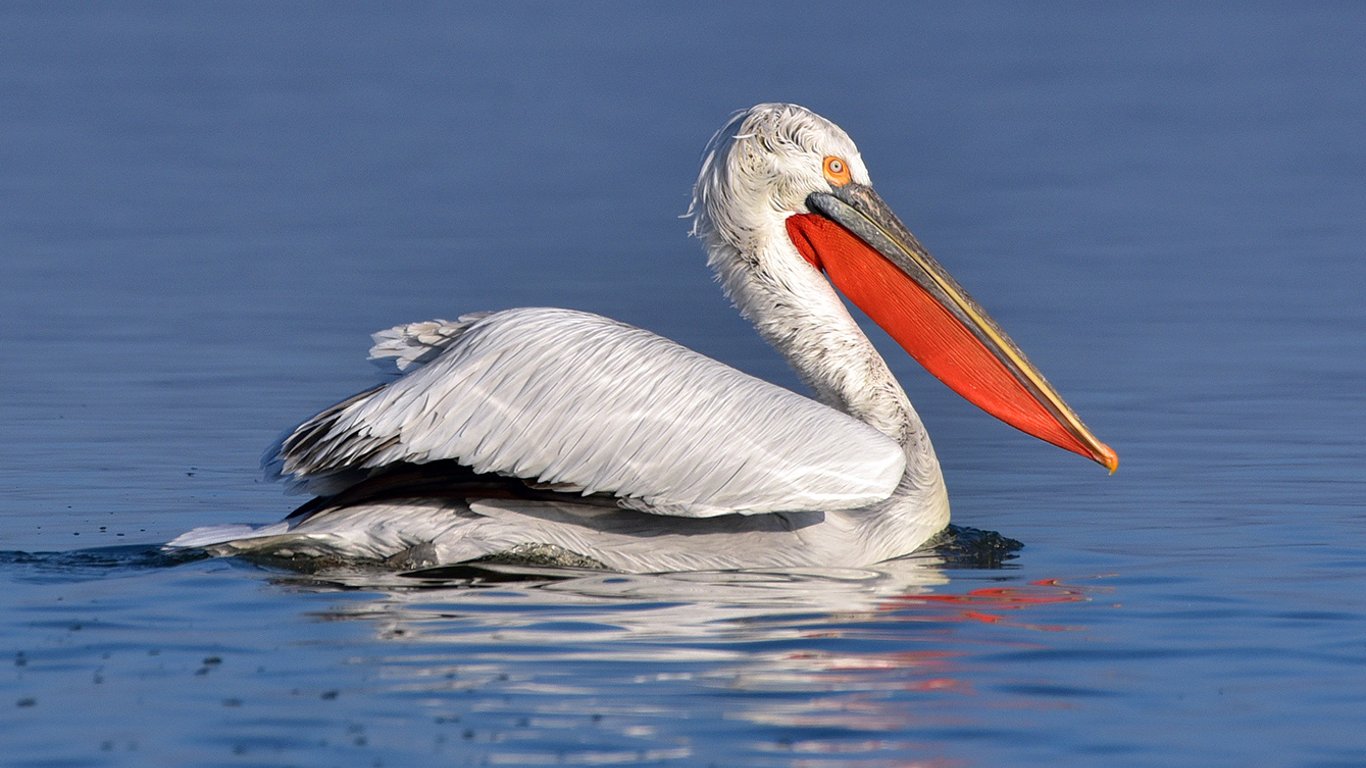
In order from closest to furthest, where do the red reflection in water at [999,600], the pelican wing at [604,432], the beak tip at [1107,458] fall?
the red reflection in water at [999,600] < the pelican wing at [604,432] < the beak tip at [1107,458]

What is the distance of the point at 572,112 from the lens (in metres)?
23.7

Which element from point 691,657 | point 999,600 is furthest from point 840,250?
point 691,657

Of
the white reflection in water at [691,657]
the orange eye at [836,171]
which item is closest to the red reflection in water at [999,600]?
the white reflection in water at [691,657]

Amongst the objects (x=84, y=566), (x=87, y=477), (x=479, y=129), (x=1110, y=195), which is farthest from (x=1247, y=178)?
(x=84, y=566)

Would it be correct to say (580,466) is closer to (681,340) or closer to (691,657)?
(691,657)

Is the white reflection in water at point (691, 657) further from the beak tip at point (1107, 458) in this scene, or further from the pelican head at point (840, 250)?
the pelican head at point (840, 250)

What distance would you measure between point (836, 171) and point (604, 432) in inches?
62.9

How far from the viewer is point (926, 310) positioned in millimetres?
7461

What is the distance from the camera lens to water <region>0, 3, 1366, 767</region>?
484 cm

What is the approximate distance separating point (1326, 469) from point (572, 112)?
51.8 feet

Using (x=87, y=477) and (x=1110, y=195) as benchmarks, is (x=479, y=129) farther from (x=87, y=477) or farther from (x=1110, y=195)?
(x=87, y=477)

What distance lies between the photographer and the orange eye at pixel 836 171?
24.3 ft

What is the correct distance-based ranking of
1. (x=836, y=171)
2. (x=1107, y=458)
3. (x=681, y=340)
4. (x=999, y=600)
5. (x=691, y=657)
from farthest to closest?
(x=681, y=340), (x=836, y=171), (x=1107, y=458), (x=999, y=600), (x=691, y=657)

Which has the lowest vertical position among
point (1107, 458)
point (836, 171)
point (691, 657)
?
point (691, 657)
